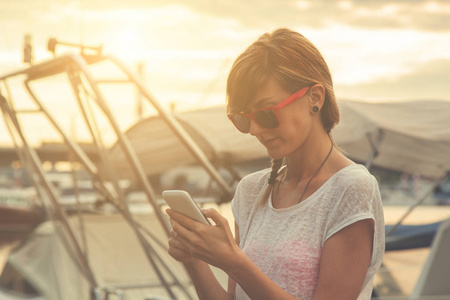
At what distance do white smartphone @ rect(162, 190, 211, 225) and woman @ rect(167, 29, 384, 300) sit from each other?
2cm

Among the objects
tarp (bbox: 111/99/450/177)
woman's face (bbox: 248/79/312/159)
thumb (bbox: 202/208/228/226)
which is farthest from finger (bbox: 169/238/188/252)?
tarp (bbox: 111/99/450/177)

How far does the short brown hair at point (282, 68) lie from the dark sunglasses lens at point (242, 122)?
0.04 metres

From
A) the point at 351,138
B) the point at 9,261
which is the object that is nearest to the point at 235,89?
the point at 351,138

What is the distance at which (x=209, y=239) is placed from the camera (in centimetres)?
137

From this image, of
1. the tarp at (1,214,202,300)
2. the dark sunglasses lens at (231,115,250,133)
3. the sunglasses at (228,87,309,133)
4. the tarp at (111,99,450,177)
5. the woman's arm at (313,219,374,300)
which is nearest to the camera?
the woman's arm at (313,219,374,300)

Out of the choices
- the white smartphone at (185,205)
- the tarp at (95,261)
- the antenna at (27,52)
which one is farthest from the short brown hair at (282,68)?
the tarp at (95,261)

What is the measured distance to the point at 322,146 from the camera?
1.53 meters

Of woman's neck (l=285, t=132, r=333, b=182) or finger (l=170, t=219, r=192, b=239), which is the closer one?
finger (l=170, t=219, r=192, b=239)

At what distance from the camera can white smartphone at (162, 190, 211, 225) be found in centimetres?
141

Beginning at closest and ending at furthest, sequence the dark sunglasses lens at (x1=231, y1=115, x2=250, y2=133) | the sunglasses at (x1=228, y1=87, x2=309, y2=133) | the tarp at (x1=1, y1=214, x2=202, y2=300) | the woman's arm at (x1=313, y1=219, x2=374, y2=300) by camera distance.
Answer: the woman's arm at (x1=313, y1=219, x2=374, y2=300), the sunglasses at (x1=228, y1=87, x2=309, y2=133), the dark sunglasses lens at (x1=231, y1=115, x2=250, y2=133), the tarp at (x1=1, y1=214, x2=202, y2=300)

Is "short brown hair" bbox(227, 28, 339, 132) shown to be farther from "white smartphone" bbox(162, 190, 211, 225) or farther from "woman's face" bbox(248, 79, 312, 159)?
"white smartphone" bbox(162, 190, 211, 225)

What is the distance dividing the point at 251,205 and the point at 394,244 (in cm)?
725

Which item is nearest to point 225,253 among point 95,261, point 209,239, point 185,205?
point 209,239

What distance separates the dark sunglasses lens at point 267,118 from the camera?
1.46m
